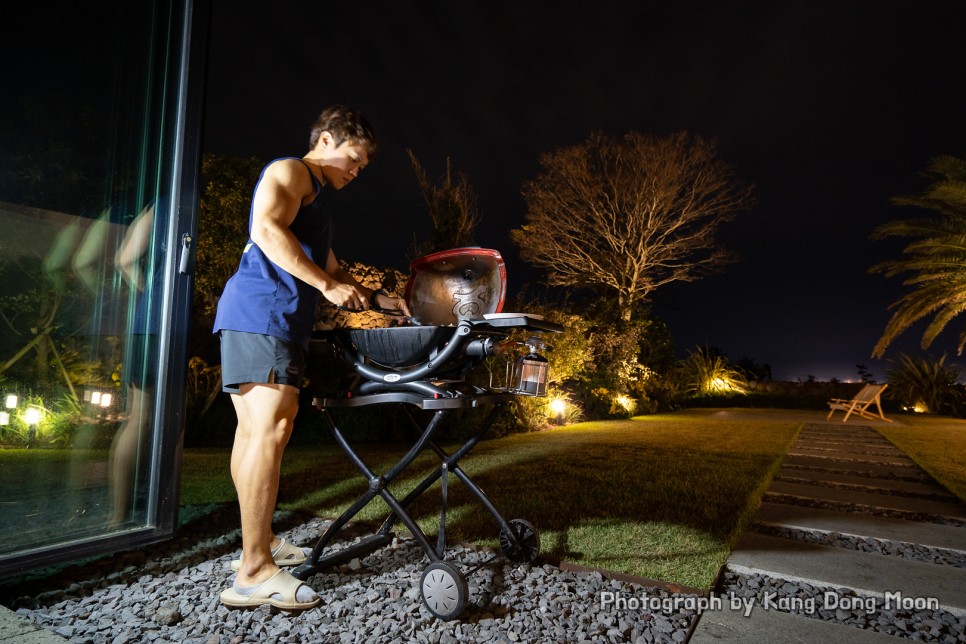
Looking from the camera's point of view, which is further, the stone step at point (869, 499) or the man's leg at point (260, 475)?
the stone step at point (869, 499)

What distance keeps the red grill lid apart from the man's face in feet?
1.47

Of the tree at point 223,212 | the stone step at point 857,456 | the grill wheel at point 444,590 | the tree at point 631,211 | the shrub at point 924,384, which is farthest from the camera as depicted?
the tree at point 631,211

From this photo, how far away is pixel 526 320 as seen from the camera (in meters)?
1.69

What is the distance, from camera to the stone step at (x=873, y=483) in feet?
11.4

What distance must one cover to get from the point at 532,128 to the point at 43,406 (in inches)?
562

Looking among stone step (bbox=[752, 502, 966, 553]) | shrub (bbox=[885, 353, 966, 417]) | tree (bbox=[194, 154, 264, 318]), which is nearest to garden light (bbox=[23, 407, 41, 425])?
tree (bbox=[194, 154, 264, 318])

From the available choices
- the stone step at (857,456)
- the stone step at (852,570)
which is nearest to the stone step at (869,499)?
the stone step at (852,570)

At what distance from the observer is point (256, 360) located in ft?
5.71

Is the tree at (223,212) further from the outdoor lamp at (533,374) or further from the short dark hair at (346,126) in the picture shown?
the outdoor lamp at (533,374)

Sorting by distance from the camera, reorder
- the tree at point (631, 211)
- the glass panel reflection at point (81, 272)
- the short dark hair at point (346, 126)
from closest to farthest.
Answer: the short dark hair at point (346, 126) < the glass panel reflection at point (81, 272) < the tree at point (631, 211)

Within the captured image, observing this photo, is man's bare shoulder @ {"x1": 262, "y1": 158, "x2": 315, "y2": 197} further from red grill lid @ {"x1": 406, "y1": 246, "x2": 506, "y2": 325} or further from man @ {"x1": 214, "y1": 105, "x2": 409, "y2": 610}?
red grill lid @ {"x1": 406, "y1": 246, "x2": 506, "y2": 325}

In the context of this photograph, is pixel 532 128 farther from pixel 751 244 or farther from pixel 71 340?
pixel 751 244

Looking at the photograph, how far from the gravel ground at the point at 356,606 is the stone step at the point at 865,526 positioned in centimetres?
132

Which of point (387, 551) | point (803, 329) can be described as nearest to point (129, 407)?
point (387, 551)
